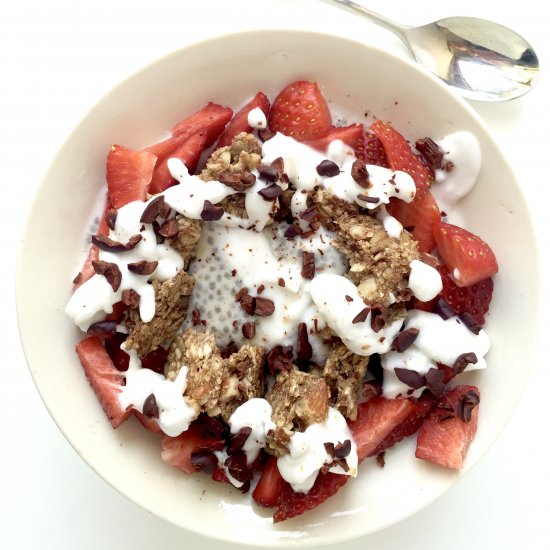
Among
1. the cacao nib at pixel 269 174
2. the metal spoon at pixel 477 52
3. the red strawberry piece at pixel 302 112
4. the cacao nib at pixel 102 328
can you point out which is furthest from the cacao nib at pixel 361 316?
the metal spoon at pixel 477 52

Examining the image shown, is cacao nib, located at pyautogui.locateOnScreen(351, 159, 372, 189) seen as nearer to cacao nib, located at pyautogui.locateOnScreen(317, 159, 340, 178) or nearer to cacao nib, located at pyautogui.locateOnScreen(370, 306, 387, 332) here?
cacao nib, located at pyautogui.locateOnScreen(317, 159, 340, 178)

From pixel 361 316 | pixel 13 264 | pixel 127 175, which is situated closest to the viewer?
pixel 361 316

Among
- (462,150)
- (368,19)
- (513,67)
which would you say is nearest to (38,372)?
(462,150)

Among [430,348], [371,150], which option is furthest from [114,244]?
[430,348]

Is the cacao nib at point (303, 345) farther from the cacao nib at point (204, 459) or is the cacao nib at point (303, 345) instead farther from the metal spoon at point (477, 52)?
the metal spoon at point (477, 52)

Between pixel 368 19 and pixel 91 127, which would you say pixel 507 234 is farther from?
pixel 91 127

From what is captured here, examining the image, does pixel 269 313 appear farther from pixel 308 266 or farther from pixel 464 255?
pixel 464 255
